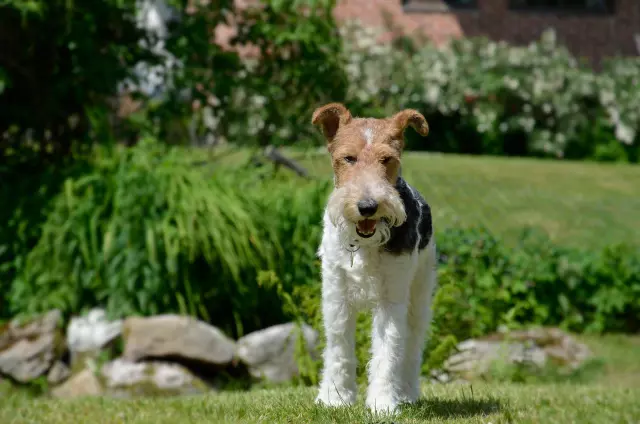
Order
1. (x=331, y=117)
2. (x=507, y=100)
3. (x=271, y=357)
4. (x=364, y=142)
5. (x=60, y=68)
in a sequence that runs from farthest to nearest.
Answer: (x=507, y=100) → (x=60, y=68) → (x=271, y=357) → (x=331, y=117) → (x=364, y=142)

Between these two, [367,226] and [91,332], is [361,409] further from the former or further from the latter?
[91,332]

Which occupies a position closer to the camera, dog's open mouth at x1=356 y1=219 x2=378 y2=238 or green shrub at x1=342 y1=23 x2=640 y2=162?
dog's open mouth at x1=356 y1=219 x2=378 y2=238

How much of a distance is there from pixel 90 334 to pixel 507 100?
9.68 metres

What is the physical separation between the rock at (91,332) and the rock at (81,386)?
21 centimetres

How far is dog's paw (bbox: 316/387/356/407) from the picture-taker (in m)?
4.39

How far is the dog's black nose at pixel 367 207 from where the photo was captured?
3.74 metres

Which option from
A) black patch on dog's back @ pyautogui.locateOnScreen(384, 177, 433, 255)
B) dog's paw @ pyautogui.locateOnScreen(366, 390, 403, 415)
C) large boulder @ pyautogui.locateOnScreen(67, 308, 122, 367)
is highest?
black patch on dog's back @ pyautogui.locateOnScreen(384, 177, 433, 255)

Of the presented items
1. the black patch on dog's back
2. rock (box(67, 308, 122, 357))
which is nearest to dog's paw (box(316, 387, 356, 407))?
the black patch on dog's back

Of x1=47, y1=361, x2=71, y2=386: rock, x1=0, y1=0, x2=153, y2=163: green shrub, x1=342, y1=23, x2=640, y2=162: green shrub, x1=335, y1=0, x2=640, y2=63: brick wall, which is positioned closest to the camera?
x1=47, y1=361, x2=71, y2=386: rock

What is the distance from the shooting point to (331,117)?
425 centimetres

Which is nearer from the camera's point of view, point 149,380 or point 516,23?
point 149,380

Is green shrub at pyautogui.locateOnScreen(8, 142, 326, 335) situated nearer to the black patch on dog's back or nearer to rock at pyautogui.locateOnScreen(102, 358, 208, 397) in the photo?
rock at pyautogui.locateOnScreen(102, 358, 208, 397)

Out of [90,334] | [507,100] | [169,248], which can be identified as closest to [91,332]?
[90,334]

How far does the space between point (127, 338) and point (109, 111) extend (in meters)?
2.79
